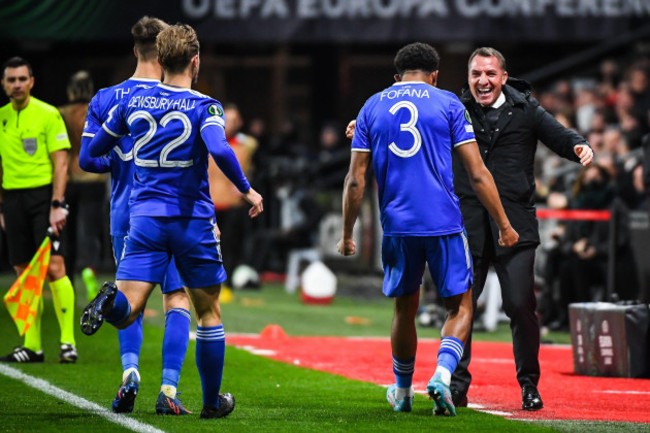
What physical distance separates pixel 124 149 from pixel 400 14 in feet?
49.2

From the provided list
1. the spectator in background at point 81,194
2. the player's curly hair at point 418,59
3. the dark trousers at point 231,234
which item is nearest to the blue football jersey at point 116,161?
the player's curly hair at point 418,59

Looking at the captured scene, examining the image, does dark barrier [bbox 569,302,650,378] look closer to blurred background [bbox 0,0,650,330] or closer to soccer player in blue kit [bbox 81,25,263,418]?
blurred background [bbox 0,0,650,330]

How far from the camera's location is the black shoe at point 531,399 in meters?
8.41

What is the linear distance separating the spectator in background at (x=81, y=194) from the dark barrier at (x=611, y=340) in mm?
4467

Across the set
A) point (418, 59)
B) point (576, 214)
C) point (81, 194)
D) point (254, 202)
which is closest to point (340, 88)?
point (81, 194)

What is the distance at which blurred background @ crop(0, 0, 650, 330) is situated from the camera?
49.8 feet

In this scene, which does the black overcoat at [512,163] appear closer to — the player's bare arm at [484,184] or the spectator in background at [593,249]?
the player's bare arm at [484,184]

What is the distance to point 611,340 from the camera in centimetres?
1062

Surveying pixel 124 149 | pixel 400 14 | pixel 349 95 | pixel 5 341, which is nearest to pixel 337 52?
pixel 349 95

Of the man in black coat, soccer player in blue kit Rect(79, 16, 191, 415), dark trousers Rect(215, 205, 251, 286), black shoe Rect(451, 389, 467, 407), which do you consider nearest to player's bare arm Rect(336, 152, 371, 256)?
soccer player in blue kit Rect(79, 16, 191, 415)

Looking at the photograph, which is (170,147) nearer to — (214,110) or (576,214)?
(214,110)

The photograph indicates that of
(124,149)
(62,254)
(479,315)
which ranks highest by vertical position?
(124,149)

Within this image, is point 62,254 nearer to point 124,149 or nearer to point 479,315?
point 124,149

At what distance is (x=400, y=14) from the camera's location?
896 inches
